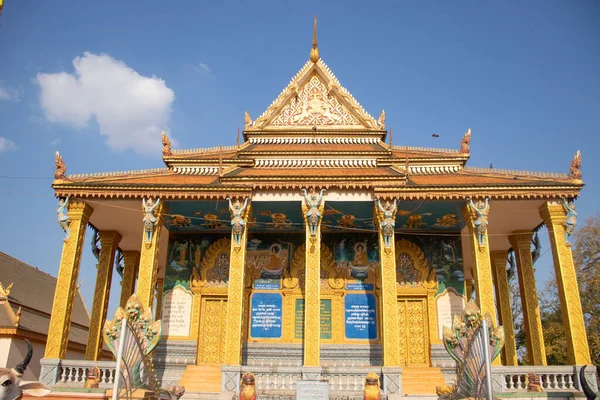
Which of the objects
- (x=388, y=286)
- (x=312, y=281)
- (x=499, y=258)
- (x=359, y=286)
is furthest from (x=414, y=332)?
(x=499, y=258)

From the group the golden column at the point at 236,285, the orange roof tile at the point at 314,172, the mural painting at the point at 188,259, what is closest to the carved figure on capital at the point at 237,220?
the golden column at the point at 236,285

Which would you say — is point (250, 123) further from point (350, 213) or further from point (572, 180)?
point (572, 180)

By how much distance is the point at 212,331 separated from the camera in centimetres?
1700

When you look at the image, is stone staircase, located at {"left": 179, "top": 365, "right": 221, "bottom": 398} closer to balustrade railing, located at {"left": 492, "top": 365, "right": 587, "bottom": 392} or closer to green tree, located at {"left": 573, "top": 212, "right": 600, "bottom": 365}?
balustrade railing, located at {"left": 492, "top": 365, "right": 587, "bottom": 392}

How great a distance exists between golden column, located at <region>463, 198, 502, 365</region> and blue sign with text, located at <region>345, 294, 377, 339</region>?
3.96 meters

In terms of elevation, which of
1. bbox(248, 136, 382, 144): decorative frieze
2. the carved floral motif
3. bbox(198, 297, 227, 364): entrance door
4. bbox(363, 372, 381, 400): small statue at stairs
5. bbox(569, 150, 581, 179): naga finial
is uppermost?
the carved floral motif

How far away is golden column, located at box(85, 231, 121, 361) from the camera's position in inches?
679

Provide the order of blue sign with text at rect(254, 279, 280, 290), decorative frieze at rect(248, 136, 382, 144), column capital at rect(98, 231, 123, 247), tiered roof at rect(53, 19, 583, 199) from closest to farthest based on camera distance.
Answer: tiered roof at rect(53, 19, 583, 199) → blue sign with text at rect(254, 279, 280, 290) → column capital at rect(98, 231, 123, 247) → decorative frieze at rect(248, 136, 382, 144)

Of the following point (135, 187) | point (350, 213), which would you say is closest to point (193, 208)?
point (135, 187)

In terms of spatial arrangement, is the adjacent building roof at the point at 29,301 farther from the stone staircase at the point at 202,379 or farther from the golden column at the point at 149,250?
the golden column at the point at 149,250

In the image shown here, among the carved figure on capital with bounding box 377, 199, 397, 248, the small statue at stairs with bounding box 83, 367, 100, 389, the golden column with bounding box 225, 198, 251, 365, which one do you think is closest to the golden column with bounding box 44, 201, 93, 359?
the small statue at stairs with bounding box 83, 367, 100, 389

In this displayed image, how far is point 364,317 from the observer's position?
1673 cm

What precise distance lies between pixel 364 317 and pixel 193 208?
21.4 feet

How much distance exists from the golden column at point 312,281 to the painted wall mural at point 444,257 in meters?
4.19
